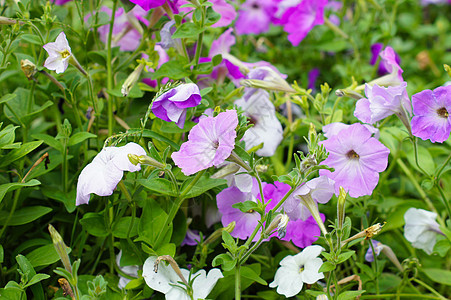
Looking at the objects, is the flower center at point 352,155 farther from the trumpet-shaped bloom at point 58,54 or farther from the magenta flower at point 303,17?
the magenta flower at point 303,17

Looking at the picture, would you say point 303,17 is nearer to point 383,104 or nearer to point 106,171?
point 383,104

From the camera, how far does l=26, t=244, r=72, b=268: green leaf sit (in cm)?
84

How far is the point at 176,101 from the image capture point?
79 cm

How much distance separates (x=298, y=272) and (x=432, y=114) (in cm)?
36

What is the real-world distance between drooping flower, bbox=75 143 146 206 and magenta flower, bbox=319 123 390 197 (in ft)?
1.10

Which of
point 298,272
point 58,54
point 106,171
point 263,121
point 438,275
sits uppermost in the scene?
point 58,54

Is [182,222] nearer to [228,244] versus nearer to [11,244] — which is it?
[228,244]

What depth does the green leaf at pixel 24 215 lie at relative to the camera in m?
0.89

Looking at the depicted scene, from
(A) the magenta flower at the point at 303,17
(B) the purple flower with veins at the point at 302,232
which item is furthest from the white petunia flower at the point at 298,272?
(A) the magenta flower at the point at 303,17

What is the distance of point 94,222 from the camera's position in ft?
2.81

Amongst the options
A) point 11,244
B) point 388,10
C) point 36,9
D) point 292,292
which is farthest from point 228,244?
point 388,10

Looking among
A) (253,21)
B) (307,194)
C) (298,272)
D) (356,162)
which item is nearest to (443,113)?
(356,162)

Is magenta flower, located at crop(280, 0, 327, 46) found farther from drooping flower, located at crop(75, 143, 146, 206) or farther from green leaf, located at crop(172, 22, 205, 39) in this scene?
drooping flower, located at crop(75, 143, 146, 206)

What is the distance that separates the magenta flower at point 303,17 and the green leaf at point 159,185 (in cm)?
81
